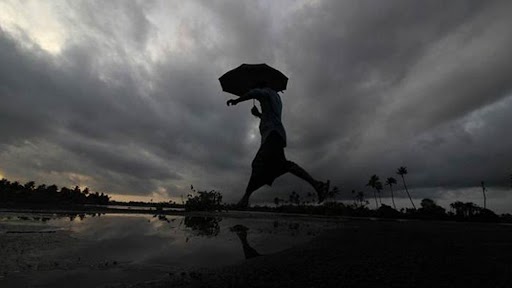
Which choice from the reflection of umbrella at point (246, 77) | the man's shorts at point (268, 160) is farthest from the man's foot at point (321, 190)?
the reflection of umbrella at point (246, 77)

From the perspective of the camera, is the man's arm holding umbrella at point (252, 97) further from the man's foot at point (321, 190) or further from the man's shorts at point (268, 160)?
the man's foot at point (321, 190)

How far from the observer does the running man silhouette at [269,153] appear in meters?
5.14

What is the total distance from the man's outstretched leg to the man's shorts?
8.8 inches

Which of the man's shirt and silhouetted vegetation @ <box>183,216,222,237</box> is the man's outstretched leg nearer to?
the man's shirt

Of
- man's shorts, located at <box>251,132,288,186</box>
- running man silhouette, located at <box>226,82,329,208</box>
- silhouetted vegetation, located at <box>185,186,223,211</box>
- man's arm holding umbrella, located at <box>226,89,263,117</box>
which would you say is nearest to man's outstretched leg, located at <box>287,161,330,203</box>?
running man silhouette, located at <box>226,82,329,208</box>

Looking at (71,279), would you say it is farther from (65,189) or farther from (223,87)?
(65,189)

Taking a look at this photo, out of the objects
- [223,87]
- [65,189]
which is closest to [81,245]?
[223,87]

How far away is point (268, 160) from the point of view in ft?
16.9

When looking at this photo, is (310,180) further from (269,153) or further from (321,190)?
(269,153)

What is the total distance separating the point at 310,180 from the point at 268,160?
33.1 inches

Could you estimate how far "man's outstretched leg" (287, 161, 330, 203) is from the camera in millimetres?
5301

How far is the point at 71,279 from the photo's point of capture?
2.71 metres

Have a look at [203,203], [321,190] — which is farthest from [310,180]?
[203,203]

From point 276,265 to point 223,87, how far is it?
374 cm
